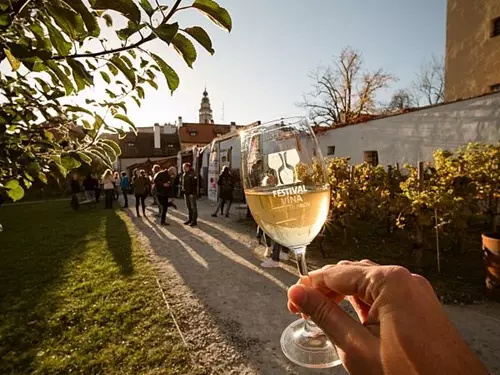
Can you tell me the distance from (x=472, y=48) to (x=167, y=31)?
18.1 meters

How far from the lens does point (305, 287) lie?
966 millimetres

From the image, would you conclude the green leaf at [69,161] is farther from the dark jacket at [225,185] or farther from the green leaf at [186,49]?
the dark jacket at [225,185]

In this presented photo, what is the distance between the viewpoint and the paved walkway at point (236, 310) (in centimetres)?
302

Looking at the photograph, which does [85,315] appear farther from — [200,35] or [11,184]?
[200,35]

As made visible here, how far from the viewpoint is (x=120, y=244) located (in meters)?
7.80

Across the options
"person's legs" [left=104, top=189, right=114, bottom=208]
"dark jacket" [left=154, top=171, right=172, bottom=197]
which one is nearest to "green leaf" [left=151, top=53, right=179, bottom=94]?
"dark jacket" [left=154, top=171, right=172, bottom=197]

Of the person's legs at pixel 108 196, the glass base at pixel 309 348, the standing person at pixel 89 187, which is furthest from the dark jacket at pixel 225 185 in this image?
the standing person at pixel 89 187

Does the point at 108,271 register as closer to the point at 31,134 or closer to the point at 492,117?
the point at 31,134

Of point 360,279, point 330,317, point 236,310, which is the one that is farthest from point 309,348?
point 236,310

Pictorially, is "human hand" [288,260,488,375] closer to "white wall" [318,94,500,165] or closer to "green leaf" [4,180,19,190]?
"green leaf" [4,180,19,190]

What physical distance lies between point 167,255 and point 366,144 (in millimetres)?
8950

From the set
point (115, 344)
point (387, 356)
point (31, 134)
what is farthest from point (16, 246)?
point (387, 356)

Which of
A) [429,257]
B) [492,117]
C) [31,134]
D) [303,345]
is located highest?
[492,117]

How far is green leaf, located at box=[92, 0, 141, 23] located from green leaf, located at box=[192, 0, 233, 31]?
156 millimetres
